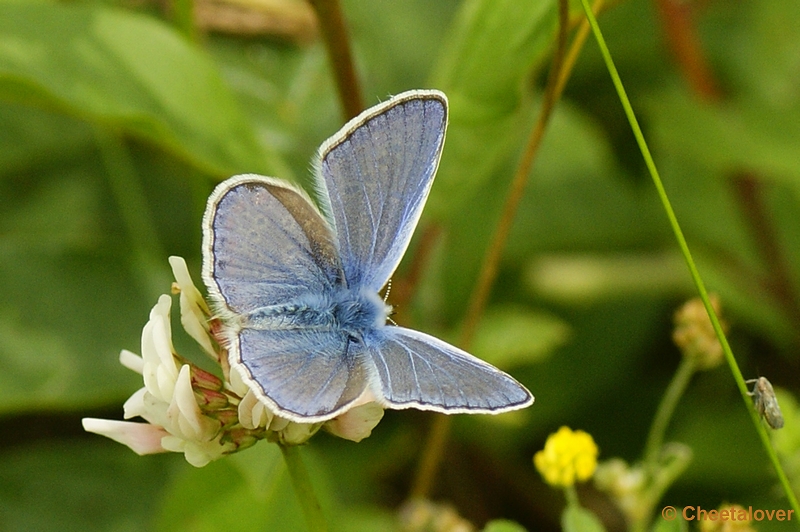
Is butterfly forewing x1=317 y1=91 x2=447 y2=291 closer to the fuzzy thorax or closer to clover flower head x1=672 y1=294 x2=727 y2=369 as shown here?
the fuzzy thorax

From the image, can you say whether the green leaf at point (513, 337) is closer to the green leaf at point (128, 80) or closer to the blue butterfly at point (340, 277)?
the green leaf at point (128, 80)

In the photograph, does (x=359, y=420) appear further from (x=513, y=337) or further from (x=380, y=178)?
(x=513, y=337)

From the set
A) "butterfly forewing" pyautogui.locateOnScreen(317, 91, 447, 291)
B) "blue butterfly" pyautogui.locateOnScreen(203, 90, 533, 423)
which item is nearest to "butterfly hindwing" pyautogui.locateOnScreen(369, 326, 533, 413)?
"blue butterfly" pyautogui.locateOnScreen(203, 90, 533, 423)

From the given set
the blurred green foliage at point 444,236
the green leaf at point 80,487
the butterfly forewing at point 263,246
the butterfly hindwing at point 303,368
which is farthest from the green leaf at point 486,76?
the green leaf at point 80,487

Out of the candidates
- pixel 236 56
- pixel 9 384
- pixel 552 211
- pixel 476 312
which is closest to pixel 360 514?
pixel 476 312

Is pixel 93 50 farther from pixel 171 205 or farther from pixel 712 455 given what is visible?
pixel 712 455
